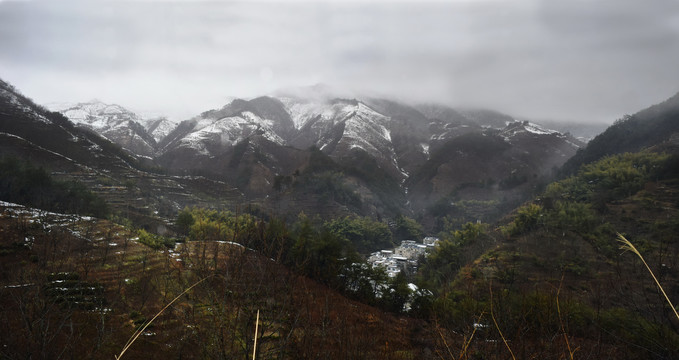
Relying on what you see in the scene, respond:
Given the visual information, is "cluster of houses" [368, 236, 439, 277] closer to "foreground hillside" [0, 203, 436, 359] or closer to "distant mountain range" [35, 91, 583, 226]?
"distant mountain range" [35, 91, 583, 226]

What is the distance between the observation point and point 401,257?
261 feet

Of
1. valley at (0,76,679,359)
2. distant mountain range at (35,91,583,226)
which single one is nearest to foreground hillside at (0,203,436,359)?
valley at (0,76,679,359)

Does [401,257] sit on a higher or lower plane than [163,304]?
lower

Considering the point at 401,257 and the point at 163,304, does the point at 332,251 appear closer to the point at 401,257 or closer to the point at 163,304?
the point at 163,304

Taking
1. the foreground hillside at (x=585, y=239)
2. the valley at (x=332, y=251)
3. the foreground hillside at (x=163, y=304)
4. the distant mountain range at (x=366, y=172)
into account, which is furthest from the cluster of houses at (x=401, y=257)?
the foreground hillside at (x=163, y=304)

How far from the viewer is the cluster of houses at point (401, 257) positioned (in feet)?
218

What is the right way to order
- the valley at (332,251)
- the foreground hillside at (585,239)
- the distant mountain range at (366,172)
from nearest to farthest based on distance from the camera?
1. the valley at (332,251)
2. the foreground hillside at (585,239)
3. the distant mountain range at (366,172)

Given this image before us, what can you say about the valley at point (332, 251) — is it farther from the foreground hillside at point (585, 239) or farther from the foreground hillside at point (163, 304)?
the foreground hillside at point (585, 239)

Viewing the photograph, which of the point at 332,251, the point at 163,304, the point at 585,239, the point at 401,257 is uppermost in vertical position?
the point at 163,304

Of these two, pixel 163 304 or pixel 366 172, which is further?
pixel 366 172

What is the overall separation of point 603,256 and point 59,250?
64266 mm

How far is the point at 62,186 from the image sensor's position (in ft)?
155

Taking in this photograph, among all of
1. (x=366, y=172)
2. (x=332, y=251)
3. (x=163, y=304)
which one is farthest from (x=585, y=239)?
(x=366, y=172)

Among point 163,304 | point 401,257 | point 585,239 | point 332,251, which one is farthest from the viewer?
point 401,257
